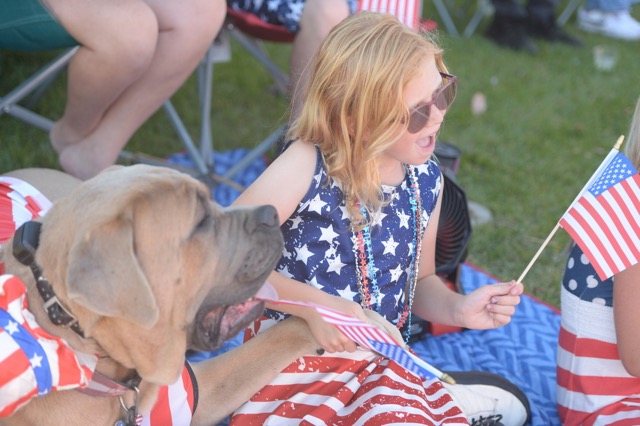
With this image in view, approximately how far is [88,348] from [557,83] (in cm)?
633

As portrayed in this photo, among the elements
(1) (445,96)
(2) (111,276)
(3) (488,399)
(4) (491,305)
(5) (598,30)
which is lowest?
(5) (598,30)

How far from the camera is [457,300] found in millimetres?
2850

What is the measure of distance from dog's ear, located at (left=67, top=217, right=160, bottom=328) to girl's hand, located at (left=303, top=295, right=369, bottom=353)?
73 cm

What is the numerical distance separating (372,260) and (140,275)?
3.65 ft

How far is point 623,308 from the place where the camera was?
2635 millimetres

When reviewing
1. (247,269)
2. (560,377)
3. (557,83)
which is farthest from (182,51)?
(557,83)

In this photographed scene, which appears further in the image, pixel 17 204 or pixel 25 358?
pixel 17 204

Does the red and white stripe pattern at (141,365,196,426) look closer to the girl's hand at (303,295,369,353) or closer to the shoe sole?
the girl's hand at (303,295,369,353)

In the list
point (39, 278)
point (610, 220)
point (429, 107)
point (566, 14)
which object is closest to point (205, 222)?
point (39, 278)

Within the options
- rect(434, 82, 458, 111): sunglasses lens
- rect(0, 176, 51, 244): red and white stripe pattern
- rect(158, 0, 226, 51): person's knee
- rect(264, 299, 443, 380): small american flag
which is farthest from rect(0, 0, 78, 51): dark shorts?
rect(264, 299, 443, 380): small american flag

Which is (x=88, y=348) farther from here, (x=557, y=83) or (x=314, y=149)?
(x=557, y=83)

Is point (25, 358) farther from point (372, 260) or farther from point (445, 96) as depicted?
point (445, 96)

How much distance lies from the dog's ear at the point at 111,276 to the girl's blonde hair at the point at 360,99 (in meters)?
1.00

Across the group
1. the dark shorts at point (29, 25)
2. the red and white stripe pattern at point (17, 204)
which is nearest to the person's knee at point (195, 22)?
the dark shorts at point (29, 25)
